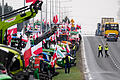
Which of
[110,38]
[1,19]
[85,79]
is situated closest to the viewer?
[1,19]

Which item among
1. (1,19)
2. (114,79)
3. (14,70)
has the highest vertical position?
(1,19)

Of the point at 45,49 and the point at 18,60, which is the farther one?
the point at 45,49

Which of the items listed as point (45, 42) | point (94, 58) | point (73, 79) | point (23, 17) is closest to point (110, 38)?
point (94, 58)

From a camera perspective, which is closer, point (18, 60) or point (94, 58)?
point (18, 60)

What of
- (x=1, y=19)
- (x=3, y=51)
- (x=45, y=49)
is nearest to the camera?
(x=3, y=51)

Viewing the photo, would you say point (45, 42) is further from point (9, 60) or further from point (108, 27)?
point (108, 27)

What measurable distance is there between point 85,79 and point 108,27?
40.8 metres

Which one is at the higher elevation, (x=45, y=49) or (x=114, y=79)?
(x=45, y=49)

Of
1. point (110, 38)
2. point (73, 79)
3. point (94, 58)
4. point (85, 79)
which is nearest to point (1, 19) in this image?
point (73, 79)

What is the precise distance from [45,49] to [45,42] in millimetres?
436

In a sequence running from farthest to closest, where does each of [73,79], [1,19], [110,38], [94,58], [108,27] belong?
1. [108,27]
2. [110,38]
3. [94,58]
4. [73,79]
5. [1,19]

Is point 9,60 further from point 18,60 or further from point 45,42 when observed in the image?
point 45,42

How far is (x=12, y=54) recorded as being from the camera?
44.0 feet

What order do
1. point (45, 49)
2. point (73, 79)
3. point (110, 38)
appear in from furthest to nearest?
point (110, 38) < point (45, 49) < point (73, 79)
